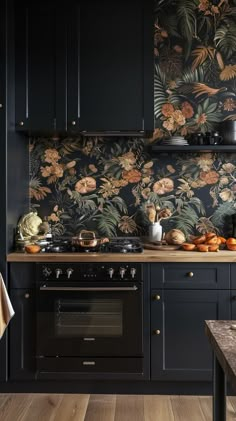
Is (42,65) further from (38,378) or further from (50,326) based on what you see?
(38,378)

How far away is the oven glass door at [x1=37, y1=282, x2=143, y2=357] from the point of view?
2947 millimetres

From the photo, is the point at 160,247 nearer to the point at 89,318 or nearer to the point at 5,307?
the point at 89,318

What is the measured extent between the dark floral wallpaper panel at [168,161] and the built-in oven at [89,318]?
0.72m

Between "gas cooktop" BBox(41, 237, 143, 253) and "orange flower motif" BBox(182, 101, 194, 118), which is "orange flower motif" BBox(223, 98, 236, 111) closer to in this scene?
"orange flower motif" BBox(182, 101, 194, 118)

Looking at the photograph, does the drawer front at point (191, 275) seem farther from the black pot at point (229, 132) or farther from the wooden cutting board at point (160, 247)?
the black pot at point (229, 132)

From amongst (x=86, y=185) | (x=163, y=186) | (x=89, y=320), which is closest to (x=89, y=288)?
(x=89, y=320)

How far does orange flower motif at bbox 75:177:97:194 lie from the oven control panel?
2.75 feet

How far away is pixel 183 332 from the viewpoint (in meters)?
2.94

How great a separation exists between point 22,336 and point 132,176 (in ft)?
4.74

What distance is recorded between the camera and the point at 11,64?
10.2 ft

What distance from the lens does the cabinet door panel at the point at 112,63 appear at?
3184 millimetres

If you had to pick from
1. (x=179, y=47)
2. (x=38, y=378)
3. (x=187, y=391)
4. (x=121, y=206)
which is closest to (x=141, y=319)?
(x=187, y=391)

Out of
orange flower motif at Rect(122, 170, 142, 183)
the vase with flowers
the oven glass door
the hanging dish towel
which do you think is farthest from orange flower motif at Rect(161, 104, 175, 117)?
the hanging dish towel

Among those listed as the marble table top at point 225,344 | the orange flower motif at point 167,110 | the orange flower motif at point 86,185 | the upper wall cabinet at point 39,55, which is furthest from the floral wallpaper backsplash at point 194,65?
the marble table top at point 225,344
